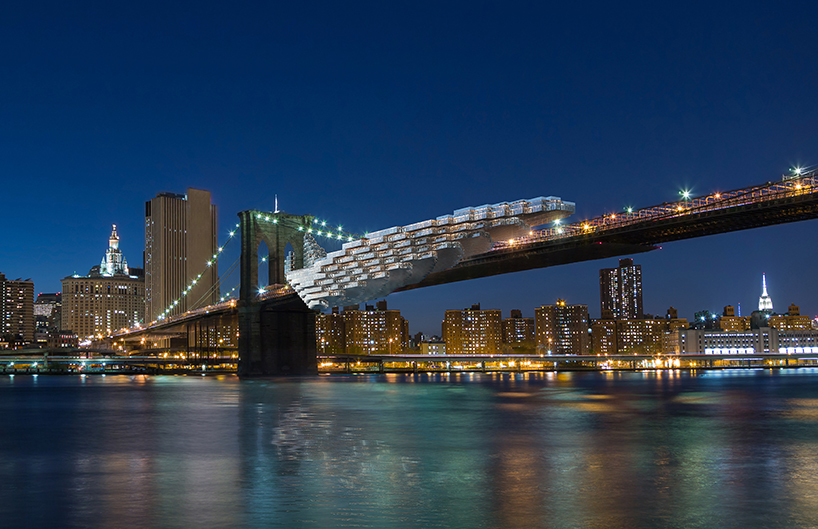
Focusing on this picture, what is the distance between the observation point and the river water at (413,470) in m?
11.7

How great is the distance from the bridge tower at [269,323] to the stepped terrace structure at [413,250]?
1590 cm

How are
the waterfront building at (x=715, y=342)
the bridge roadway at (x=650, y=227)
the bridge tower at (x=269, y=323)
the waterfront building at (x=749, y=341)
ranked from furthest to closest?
the waterfront building at (x=715, y=342)
the waterfront building at (x=749, y=341)
the bridge tower at (x=269, y=323)
the bridge roadway at (x=650, y=227)

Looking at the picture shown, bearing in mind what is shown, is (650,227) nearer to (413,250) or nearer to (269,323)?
(413,250)

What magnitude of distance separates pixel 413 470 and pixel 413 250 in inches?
1470

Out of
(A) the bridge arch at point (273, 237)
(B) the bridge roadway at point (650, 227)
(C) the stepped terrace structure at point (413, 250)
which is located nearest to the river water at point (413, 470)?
(C) the stepped terrace structure at point (413, 250)

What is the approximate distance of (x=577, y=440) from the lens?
2247 centimetres

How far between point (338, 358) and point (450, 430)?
10081cm

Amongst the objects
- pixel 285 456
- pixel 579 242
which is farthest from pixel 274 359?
pixel 285 456

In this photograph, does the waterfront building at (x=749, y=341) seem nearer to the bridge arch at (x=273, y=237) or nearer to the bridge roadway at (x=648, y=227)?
the bridge arch at (x=273, y=237)

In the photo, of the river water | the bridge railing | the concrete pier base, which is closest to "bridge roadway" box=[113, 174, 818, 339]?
the bridge railing

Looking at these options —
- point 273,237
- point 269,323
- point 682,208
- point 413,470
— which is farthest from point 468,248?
point 273,237

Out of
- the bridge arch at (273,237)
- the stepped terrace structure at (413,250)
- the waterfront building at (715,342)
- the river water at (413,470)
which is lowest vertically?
the waterfront building at (715,342)

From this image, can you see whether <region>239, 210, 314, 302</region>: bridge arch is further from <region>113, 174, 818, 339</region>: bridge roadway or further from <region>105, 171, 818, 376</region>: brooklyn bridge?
<region>113, 174, 818, 339</region>: bridge roadway

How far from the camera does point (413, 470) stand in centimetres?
1631
